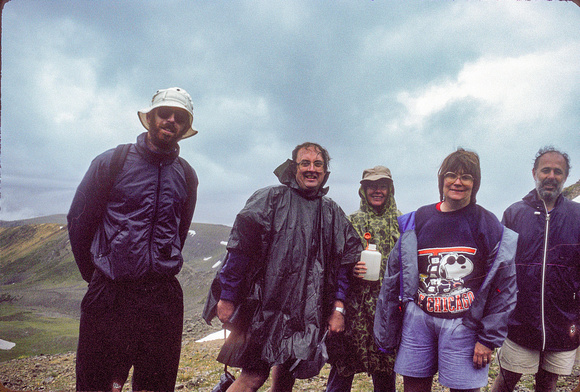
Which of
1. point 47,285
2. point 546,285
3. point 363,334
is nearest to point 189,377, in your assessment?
point 363,334

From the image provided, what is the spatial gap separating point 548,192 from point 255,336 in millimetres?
4191

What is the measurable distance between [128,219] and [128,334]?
3.80ft

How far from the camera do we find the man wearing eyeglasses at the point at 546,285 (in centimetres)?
408

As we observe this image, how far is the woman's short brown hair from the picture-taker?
11.0 feet

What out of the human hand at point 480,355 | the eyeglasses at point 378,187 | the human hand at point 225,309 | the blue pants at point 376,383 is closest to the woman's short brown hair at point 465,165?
the eyeglasses at point 378,187

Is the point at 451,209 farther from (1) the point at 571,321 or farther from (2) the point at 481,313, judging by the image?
(1) the point at 571,321

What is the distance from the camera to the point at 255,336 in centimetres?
333

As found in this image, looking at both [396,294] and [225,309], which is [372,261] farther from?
[225,309]

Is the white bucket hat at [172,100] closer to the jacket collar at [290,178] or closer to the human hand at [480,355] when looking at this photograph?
the jacket collar at [290,178]

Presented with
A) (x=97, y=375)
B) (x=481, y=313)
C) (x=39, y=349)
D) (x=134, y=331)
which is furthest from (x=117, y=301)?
(x=39, y=349)

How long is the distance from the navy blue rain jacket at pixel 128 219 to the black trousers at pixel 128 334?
7.2 inches

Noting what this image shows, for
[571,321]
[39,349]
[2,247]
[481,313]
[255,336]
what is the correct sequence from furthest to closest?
[2,247] → [39,349] → [571,321] → [255,336] → [481,313]

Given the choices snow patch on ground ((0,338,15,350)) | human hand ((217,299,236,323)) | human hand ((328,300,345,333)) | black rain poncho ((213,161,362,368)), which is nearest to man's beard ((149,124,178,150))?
black rain poncho ((213,161,362,368))

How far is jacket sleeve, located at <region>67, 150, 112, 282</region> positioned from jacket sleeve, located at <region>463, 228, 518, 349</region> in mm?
3811
